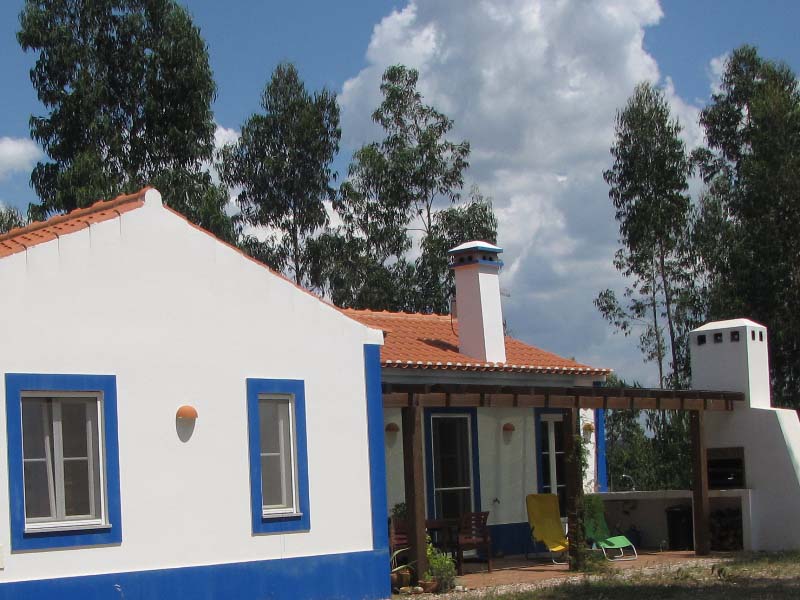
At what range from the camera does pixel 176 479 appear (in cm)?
1132

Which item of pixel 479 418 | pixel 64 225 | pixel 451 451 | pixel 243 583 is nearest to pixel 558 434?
pixel 479 418

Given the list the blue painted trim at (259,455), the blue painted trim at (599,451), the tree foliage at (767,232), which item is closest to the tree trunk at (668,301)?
the tree foliage at (767,232)

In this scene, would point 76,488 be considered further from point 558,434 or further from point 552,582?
point 558,434

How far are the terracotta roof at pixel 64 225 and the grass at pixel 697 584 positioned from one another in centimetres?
582

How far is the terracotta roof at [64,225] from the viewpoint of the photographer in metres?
10.7

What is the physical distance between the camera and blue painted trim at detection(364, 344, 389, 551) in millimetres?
13219

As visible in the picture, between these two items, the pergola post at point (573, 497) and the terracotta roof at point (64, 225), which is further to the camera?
the pergola post at point (573, 497)

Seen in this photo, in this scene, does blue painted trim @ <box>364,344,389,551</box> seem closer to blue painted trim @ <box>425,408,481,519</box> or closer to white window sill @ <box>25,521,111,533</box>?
white window sill @ <box>25,521,111,533</box>

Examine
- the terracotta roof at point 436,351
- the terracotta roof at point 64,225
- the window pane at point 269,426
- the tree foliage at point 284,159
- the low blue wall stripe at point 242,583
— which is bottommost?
the low blue wall stripe at point 242,583

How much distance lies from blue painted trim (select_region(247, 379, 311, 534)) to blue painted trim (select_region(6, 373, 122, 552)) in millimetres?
1617

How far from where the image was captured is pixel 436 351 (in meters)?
18.0

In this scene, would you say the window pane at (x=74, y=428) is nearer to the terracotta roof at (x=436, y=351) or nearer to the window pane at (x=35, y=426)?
the window pane at (x=35, y=426)

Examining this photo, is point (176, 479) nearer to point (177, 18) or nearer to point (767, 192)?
point (177, 18)

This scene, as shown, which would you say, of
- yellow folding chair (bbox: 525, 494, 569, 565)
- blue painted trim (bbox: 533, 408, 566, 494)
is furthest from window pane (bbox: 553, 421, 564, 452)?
yellow folding chair (bbox: 525, 494, 569, 565)
